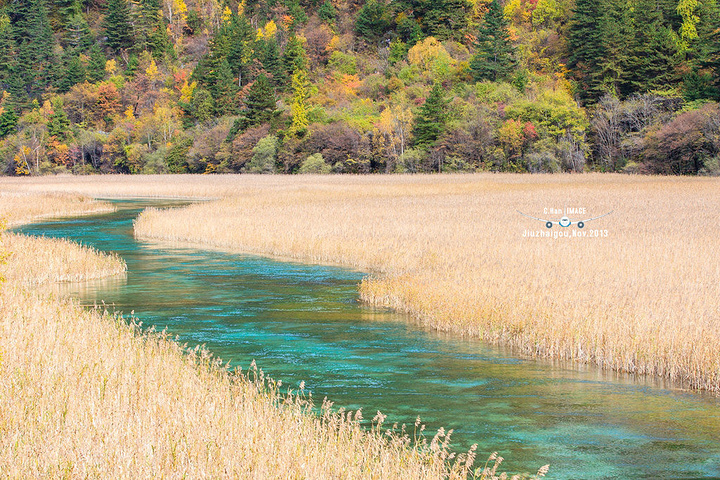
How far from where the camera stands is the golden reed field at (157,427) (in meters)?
7.86

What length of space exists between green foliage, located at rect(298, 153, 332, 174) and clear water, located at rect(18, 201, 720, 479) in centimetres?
6373

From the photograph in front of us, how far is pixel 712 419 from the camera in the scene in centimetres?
1117

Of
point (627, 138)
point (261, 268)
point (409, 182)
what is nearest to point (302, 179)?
point (409, 182)

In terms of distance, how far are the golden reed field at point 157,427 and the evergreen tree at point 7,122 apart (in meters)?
126

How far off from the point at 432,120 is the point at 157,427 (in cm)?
7941

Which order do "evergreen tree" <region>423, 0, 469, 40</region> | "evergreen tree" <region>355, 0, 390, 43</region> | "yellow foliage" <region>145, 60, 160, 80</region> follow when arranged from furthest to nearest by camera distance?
"yellow foliage" <region>145, 60, 160, 80</region>
"evergreen tree" <region>355, 0, 390, 43</region>
"evergreen tree" <region>423, 0, 469, 40</region>

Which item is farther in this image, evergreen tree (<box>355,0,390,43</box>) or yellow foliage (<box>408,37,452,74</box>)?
evergreen tree (<box>355,0,390,43</box>)

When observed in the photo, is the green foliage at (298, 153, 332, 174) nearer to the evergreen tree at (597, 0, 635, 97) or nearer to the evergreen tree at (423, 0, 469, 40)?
the evergreen tree at (597, 0, 635, 97)

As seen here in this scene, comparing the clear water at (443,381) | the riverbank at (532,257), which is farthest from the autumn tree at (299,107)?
the clear water at (443,381)

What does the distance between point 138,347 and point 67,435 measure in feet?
16.0

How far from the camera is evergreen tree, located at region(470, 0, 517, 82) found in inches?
3821

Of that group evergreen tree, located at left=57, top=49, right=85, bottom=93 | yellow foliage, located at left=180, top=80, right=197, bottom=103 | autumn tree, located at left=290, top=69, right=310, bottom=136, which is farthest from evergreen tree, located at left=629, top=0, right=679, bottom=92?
evergreen tree, located at left=57, top=49, right=85, bottom=93

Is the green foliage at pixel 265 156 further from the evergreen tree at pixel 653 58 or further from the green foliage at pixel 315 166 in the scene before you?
the evergreen tree at pixel 653 58

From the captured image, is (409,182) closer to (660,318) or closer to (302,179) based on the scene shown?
(302,179)
